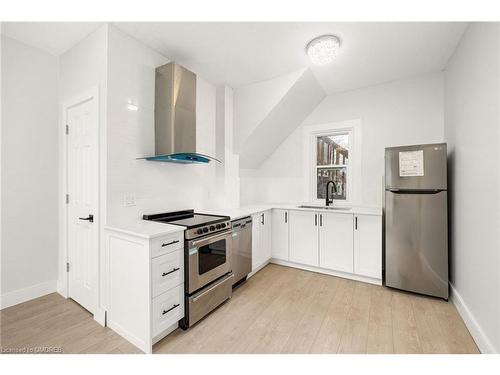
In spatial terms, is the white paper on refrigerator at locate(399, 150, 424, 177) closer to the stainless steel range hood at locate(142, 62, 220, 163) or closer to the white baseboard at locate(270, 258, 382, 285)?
the white baseboard at locate(270, 258, 382, 285)

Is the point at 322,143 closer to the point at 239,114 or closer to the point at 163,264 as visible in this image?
the point at 239,114

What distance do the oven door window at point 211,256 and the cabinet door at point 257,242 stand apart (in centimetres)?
74

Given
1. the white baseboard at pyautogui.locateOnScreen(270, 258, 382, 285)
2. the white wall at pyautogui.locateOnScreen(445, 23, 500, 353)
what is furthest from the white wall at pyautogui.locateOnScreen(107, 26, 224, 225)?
the white wall at pyautogui.locateOnScreen(445, 23, 500, 353)

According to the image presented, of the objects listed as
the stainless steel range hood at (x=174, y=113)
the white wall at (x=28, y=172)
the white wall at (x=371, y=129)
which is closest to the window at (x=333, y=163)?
the white wall at (x=371, y=129)

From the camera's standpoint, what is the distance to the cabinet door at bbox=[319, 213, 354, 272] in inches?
116

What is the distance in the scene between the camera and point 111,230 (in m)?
1.93

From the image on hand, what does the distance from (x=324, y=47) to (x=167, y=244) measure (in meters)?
2.34

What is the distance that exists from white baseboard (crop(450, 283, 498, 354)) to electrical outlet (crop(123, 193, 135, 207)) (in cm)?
304

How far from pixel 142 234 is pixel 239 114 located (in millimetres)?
2345

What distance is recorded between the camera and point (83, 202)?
2275 millimetres

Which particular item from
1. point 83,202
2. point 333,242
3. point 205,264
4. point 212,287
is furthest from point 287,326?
point 83,202

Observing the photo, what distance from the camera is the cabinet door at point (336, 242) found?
294cm

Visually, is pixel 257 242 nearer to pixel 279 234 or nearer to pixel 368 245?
pixel 279 234
